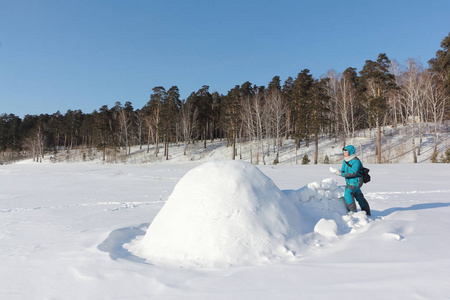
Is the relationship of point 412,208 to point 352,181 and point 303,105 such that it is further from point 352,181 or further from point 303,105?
point 303,105

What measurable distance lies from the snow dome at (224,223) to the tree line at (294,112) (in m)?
23.4

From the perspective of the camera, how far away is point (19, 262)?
365 centimetres

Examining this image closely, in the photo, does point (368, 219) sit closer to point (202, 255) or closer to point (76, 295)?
point (202, 255)

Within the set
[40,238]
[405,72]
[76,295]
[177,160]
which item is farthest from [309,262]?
[177,160]

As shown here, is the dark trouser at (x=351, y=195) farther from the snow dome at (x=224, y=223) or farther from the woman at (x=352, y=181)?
the snow dome at (x=224, y=223)

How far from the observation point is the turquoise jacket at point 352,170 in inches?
214

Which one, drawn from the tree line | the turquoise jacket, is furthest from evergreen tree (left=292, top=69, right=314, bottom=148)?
the turquoise jacket

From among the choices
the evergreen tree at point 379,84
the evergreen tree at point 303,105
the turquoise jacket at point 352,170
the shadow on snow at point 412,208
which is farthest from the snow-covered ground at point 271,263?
the evergreen tree at point 303,105

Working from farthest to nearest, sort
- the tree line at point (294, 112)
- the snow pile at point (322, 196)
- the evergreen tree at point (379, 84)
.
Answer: the tree line at point (294, 112), the evergreen tree at point (379, 84), the snow pile at point (322, 196)

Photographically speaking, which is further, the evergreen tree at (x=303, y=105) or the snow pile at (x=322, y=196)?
the evergreen tree at (x=303, y=105)

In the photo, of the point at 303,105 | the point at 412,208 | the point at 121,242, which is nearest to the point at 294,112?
the point at 303,105

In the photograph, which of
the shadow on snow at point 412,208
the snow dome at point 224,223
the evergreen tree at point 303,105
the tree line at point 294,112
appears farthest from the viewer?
the evergreen tree at point 303,105

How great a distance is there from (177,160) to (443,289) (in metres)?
34.2

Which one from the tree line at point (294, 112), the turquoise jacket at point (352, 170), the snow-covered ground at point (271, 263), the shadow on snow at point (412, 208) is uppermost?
the tree line at point (294, 112)
